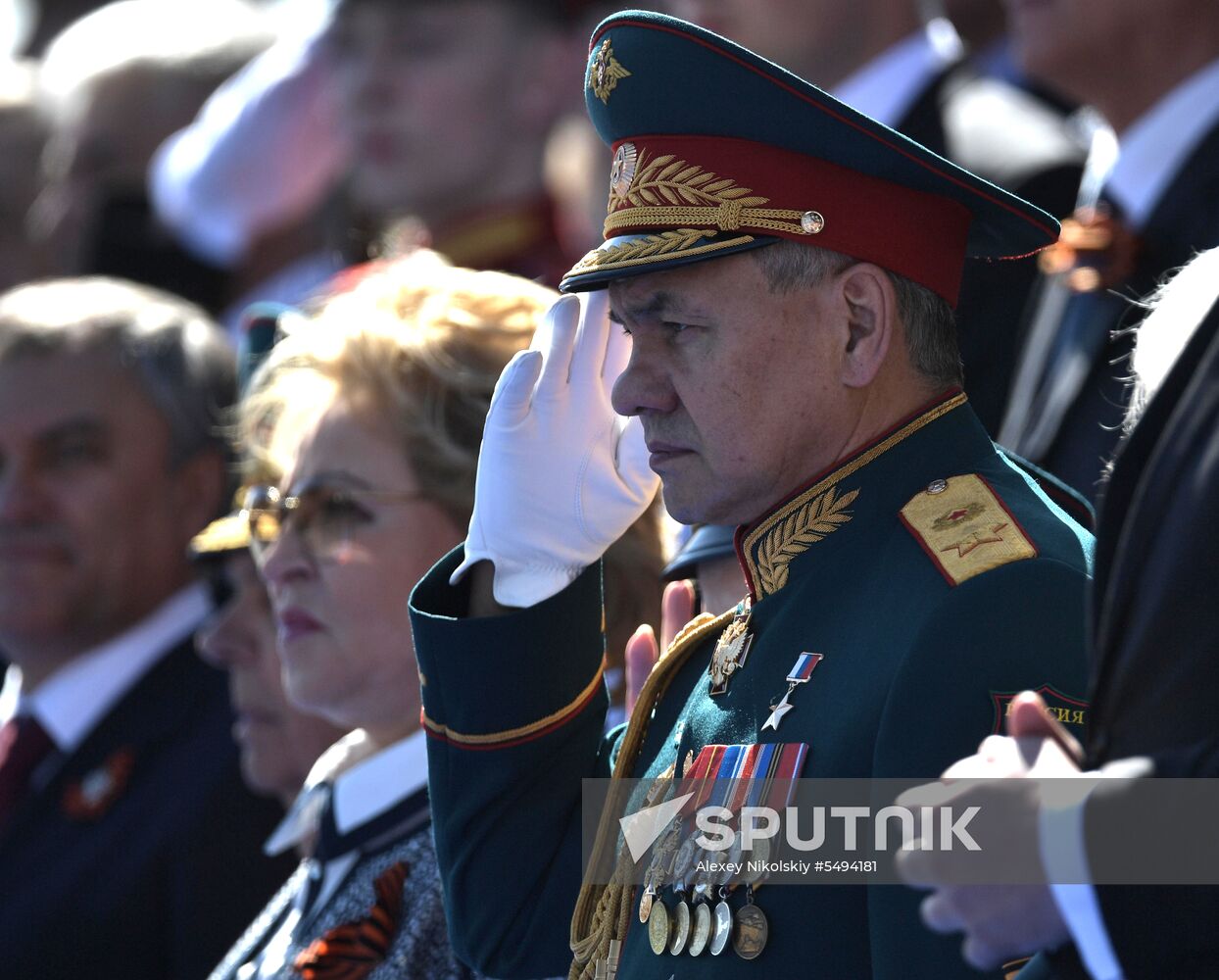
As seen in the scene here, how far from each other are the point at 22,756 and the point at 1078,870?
12.3ft

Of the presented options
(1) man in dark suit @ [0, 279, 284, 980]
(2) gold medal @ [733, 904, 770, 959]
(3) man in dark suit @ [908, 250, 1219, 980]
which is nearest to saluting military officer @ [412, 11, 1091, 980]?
(2) gold medal @ [733, 904, 770, 959]

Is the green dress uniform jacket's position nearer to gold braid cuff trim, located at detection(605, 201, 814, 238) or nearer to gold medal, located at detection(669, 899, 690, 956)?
gold medal, located at detection(669, 899, 690, 956)

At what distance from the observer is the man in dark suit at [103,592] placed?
454 centimetres

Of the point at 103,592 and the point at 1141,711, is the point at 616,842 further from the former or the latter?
the point at 103,592

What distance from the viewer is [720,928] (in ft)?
7.55

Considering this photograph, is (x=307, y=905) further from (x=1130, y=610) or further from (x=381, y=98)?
(x=381, y=98)

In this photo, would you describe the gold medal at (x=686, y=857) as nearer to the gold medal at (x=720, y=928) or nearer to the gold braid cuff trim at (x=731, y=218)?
the gold medal at (x=720, y=928)

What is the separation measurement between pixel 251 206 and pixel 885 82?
130 inches

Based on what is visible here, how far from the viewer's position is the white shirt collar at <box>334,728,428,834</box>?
11.5ft

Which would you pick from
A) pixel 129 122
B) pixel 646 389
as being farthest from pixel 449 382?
pixel 129 122

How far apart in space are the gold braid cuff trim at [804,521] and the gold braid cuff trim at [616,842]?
0.62 feet

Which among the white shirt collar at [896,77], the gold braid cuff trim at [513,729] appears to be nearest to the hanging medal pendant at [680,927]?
the gold braid cuff trim at [513,729]

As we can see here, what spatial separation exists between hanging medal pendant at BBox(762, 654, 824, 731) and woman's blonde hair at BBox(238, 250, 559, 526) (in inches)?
51.4

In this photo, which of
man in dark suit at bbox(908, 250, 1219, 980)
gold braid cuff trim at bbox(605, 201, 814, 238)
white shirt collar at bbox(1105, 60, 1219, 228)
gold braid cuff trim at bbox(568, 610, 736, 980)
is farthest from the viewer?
white shirt collar at bbox(1105, 60, 1219, 228)
